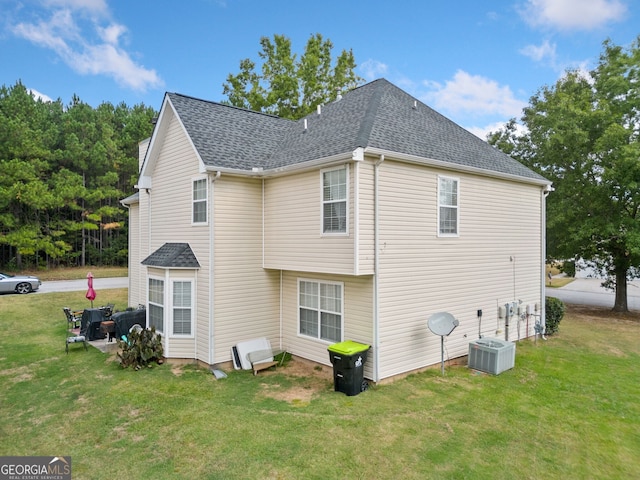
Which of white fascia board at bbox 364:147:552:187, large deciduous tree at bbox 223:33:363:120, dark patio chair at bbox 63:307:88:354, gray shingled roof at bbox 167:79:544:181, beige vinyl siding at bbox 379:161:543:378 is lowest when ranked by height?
dark patio chair at bbox 63:307:88:354

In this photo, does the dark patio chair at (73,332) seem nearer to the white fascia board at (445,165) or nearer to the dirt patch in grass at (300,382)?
the dirt patch in grass at (300,382)

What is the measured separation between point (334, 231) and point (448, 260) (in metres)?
3.62

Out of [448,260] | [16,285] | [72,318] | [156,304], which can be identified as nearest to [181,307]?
[156,304]

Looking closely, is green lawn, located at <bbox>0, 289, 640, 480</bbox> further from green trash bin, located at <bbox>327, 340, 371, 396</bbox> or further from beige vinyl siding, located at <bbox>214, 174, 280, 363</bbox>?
beige vinyl siding, located at <bbox>214, 174, 280, 363</bbox>

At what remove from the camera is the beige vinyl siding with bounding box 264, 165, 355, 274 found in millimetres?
8859

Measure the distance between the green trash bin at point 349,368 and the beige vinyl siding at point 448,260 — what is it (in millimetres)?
683

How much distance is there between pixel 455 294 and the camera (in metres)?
10.7

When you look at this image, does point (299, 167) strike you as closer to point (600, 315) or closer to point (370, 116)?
point (370, 116)

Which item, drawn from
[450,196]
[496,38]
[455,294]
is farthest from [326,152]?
[496,38]

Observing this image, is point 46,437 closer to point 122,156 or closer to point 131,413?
point 131,413

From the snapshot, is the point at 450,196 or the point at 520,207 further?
the point at 520,207

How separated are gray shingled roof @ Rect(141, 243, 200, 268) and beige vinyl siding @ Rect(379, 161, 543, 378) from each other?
213 inches

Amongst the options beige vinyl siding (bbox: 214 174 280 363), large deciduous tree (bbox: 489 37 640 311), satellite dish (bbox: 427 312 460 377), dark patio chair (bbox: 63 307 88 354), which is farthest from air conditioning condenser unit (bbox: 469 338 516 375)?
dark patio chair (bbox: 63 307 88 354)

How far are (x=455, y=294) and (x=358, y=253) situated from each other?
388 centimetres
